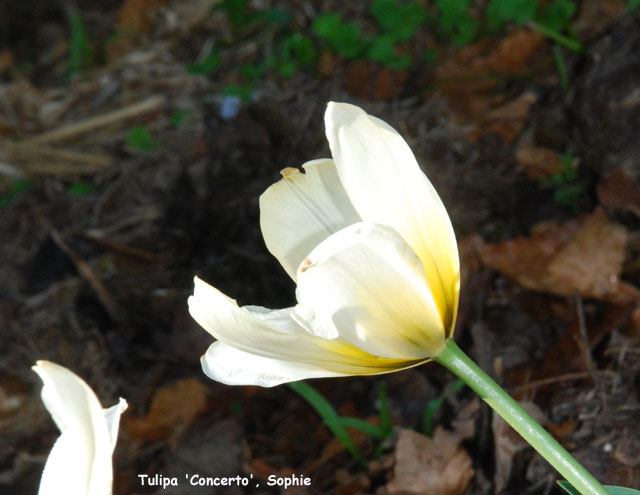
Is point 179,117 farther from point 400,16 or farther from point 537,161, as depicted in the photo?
point 537,161

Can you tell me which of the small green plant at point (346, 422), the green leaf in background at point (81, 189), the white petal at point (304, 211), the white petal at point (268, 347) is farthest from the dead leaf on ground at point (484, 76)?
the white petal at point (268, 347)

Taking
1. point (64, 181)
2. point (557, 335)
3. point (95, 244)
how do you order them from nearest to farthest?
1. point (557, 335)
2. point (95, 244)
3. point (64, 181)

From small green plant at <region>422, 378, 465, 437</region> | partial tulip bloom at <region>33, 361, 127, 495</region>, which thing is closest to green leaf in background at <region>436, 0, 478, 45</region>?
small green plant at <region>422, 378, 465, 437</region>

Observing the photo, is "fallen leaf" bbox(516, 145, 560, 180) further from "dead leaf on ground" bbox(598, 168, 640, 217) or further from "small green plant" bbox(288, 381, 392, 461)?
"small green plant" bbox(288, 381, 392, 461)

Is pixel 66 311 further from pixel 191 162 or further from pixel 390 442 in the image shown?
pixel 390 442

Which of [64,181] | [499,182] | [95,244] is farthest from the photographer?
[64,181]

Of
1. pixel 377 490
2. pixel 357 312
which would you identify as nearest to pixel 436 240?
pixel 357 312

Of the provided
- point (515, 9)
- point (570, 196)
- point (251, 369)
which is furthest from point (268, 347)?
point (515, 9)
